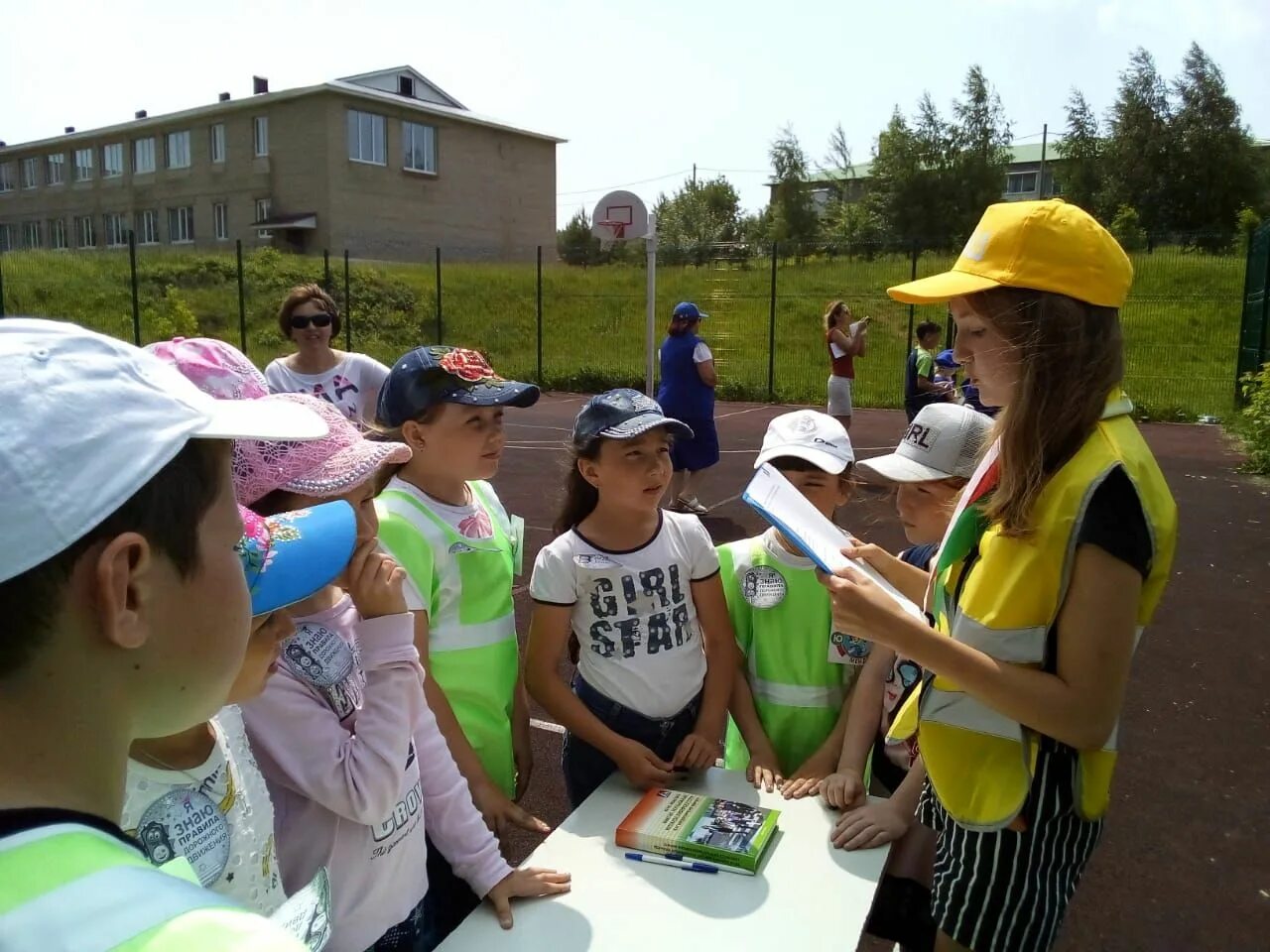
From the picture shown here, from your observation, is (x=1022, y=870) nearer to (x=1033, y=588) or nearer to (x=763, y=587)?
(x=1033, y=588)

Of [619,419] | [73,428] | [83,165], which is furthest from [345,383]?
[83,165]

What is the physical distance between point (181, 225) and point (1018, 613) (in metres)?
48.4

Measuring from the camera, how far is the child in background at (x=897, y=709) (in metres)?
1.98

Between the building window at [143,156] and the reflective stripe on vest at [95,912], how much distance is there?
51119 millimetres

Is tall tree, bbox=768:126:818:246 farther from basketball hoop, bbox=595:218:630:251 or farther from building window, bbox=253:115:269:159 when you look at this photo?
basketball hoop, bbox=595:218:630:251

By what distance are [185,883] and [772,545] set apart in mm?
2099

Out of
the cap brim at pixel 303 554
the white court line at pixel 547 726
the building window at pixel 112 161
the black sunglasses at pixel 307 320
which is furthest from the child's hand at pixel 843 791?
the building window at pixel 112 161

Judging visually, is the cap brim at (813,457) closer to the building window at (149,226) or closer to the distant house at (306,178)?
the distant house at (306,178)

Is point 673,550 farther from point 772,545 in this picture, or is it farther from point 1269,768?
point 1269,768

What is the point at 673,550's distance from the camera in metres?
2.44

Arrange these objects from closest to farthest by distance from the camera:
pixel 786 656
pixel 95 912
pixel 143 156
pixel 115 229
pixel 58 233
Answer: pixel 95 912, pixel 786 656, pixel 143 156, pixel 115 229, pixel 58 233

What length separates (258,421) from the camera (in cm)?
73

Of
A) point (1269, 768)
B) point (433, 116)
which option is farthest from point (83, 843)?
point (433, 116)

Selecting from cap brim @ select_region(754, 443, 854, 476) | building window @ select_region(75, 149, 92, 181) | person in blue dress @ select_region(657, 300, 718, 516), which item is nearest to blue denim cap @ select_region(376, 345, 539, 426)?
cap brim @ select_region(754, 443, 854, 476)
